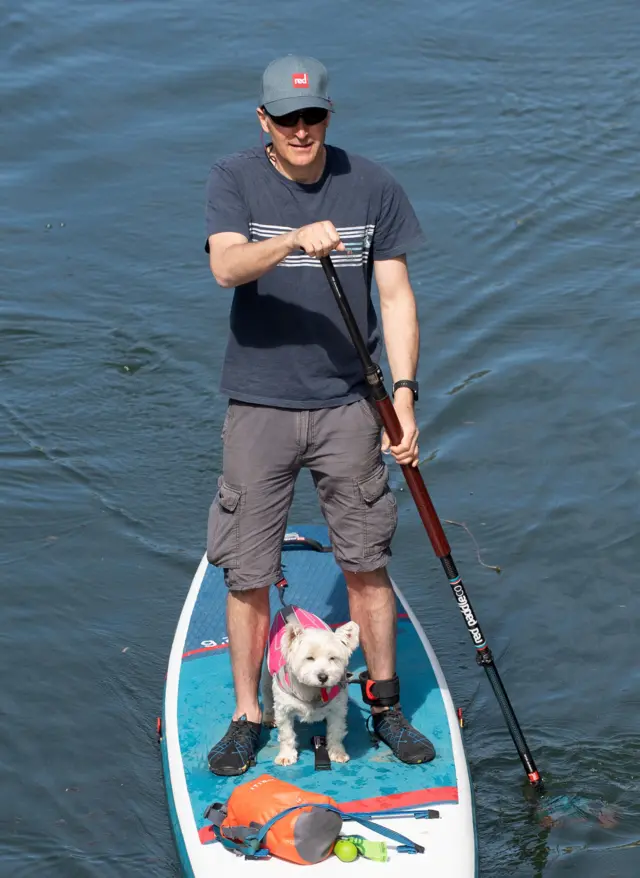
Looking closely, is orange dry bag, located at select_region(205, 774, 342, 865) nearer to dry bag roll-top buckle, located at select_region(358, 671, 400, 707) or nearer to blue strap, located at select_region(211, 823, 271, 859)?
blue strap, located at select_region(211, 823, 271, 859)

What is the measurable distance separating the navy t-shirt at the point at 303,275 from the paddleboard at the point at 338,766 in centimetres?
156

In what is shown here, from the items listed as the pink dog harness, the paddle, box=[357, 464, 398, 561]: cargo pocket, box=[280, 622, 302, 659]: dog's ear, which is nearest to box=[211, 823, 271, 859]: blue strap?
the pink dog harness

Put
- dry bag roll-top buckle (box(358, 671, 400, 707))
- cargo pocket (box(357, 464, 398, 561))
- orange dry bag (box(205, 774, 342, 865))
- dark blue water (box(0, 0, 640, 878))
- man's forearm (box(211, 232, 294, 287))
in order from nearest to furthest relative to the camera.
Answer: man's forearm (box(211, 232, 294, 287)) < orange dry bag (box(205, 774, 342, 865)) < cargo pocket (box(357, 464, 398, 561)) < dry bag roll-top buckle (box(358, 671, 400, 707)) < dark blue water (box(0, 0, 640, 878))

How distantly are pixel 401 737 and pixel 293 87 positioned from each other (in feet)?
9.01

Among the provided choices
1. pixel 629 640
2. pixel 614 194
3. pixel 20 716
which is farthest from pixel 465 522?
pixel 614 194

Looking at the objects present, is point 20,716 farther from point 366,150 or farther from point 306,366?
point 366,150

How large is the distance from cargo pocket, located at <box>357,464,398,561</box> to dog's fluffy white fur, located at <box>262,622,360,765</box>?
34 cm

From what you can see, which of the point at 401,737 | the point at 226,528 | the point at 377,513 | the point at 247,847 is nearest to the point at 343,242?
the point at 377,513

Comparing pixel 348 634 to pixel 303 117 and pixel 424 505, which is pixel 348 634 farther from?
pixel 303 117

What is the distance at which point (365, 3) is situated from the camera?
54.7 ft

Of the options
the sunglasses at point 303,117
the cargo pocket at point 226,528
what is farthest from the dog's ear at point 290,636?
the sunglasses at point 303,117

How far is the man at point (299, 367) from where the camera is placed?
469 centimetres

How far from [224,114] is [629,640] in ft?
30.0

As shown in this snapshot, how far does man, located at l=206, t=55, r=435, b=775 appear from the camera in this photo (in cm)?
469
